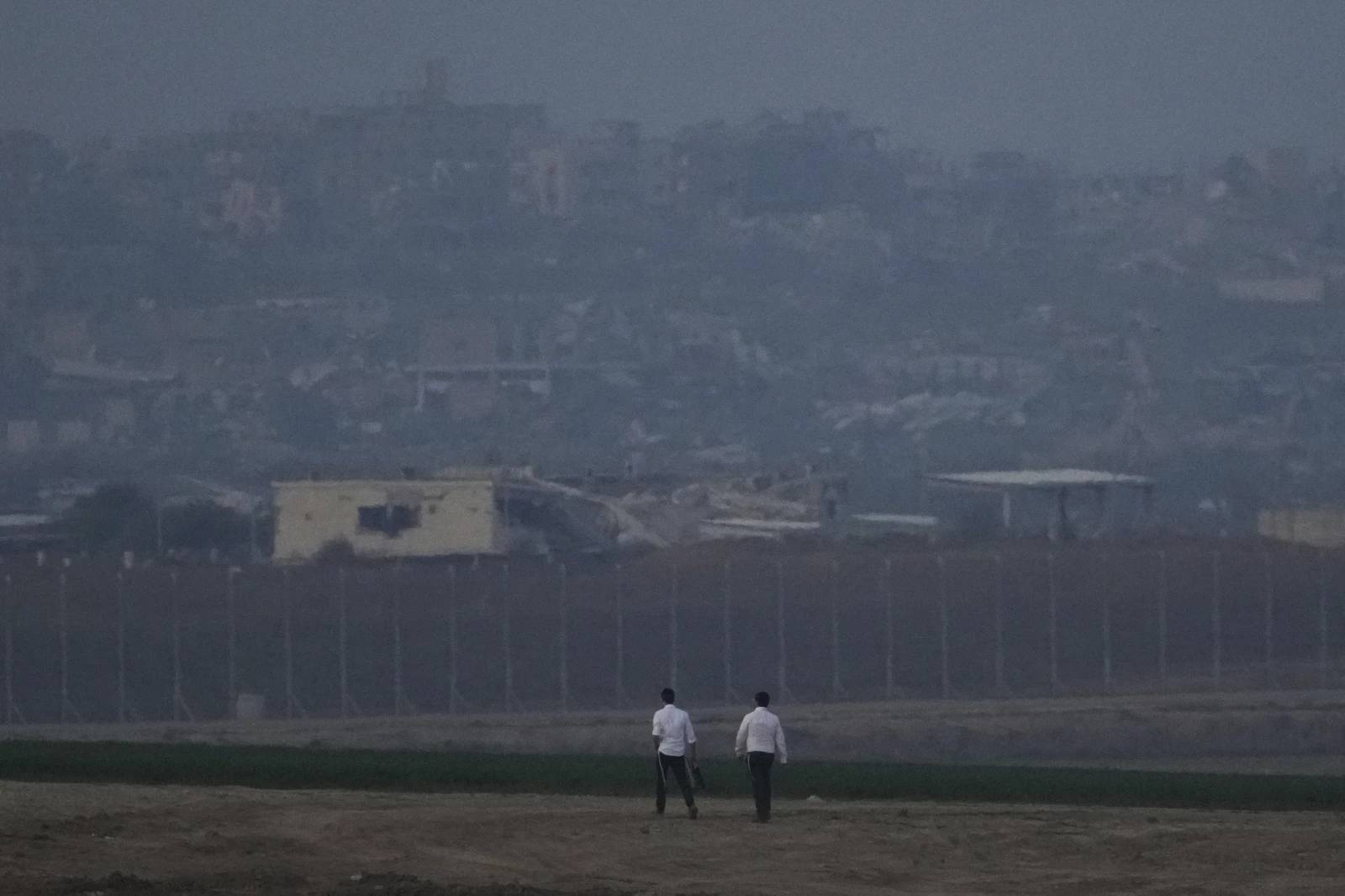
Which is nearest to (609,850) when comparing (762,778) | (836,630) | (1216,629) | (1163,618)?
(762,778)

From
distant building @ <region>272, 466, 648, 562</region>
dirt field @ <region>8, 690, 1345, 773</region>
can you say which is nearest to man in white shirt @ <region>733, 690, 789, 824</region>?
dirt field @ <region>8, 690, 1345, 773</region>

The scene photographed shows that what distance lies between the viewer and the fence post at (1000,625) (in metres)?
59.9

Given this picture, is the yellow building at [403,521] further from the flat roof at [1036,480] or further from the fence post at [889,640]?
the flat roof at [1036,480]

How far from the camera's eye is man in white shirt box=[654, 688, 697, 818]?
22.1 metres

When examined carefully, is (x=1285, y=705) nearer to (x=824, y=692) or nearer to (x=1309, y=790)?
(x=824, y=692)

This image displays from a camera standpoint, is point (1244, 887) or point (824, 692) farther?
point (824, 692)

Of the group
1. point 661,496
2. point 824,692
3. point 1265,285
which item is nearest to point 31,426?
point 661,496

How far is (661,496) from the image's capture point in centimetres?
8850

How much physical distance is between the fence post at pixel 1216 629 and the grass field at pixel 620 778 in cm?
3210

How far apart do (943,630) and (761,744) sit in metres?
37.3

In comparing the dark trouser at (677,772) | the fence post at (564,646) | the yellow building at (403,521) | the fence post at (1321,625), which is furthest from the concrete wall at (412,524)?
the dark trouser at (677,772)

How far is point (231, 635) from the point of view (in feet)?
193

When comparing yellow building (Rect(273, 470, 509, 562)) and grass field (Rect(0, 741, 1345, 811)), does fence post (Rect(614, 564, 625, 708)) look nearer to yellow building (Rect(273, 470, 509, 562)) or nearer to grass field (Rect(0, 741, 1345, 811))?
yellow building (Rect(273, 470, 509, 562))

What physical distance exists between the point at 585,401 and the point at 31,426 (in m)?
27.5
